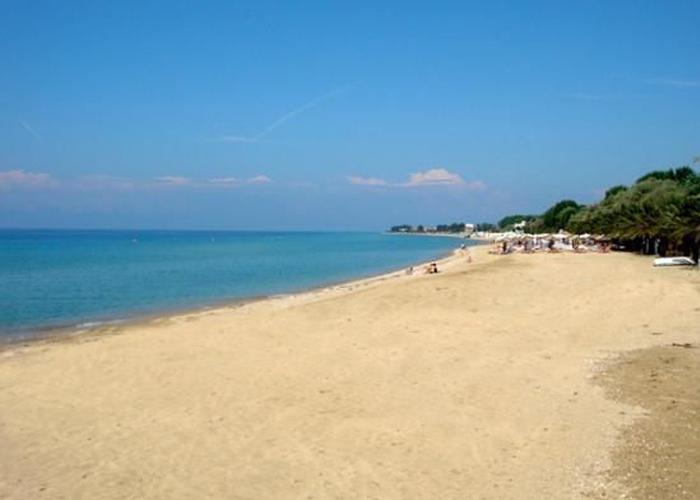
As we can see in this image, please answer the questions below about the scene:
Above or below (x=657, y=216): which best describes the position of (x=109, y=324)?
below

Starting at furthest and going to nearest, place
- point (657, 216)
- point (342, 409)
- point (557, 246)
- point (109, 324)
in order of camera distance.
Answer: point (557, 246), point (657, 216), point (109, 324), point (342, 409)

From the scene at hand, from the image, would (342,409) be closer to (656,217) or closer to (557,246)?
(656,217)

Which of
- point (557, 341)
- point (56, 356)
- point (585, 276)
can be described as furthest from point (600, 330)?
point (585, 276)

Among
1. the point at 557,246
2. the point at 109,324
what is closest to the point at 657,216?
the point at 557,246

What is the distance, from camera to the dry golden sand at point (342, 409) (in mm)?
7316

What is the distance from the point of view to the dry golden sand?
732cm

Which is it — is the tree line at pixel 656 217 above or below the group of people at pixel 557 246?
above

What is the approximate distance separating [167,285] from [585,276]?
78.8 ft

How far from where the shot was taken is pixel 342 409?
10.0 m

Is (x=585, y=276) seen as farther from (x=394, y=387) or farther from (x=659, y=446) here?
(x=659, y=446)

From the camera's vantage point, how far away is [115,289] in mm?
36344

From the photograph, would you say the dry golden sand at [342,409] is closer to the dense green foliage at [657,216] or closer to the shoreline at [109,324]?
the shoreline at [109,324]

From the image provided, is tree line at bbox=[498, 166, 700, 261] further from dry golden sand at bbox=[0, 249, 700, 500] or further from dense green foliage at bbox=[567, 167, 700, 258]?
dry golden sand at bbox=[0, 249, 700, 500]

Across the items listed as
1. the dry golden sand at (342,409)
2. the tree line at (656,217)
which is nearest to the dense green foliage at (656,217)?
the tree line at (656,217)
